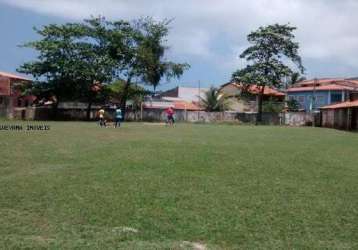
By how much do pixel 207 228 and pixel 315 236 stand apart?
1466 millimetres

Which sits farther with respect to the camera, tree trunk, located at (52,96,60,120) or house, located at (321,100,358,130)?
tree trunk, located at (52,96,60,120)

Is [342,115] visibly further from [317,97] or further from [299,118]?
[317,97]

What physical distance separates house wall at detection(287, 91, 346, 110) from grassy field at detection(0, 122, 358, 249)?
197ft

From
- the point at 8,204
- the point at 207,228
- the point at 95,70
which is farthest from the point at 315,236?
the point at 95,70

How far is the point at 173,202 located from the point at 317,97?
7025 centimetres

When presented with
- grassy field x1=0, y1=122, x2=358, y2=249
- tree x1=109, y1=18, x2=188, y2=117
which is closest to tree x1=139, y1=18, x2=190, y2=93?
tree x1=109, y1=18, x2=188, y2=117

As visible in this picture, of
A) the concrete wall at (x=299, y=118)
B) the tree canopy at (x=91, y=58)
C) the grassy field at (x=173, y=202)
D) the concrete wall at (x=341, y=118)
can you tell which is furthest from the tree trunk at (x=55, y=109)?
the grassy field at (x=173, y=202)

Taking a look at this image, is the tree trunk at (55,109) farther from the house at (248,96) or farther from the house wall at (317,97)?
the house wall at (317,97)

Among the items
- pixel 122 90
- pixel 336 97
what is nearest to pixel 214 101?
pixel 122 90

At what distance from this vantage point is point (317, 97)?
77438 mm

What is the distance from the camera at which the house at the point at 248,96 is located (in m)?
65.6

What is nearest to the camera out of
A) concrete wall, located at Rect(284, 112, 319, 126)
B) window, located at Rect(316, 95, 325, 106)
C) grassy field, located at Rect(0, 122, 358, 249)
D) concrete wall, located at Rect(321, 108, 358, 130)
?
grassy field, located at Rect(0, 122, 358, 249)

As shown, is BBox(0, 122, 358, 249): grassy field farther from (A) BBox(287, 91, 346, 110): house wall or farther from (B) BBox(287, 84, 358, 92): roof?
(B) BBox(287, 84, 358, 92): roof

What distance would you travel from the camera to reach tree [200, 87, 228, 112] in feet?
236
